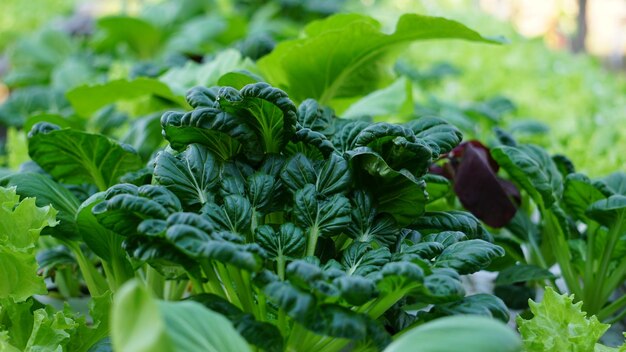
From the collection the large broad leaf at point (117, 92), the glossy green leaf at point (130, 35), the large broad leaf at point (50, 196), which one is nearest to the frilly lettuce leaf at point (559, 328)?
the large broad leaf at point (50, 196)

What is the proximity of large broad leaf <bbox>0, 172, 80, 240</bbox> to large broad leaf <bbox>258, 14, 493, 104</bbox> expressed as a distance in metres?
0.56

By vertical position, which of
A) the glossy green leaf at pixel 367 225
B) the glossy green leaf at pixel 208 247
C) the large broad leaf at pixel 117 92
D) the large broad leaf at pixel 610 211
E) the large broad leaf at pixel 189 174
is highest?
the glossy green leaf at pixel 208 247

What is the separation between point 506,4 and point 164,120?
7.40 m

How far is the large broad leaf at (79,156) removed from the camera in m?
1.11

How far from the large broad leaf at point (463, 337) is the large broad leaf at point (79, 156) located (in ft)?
2.31

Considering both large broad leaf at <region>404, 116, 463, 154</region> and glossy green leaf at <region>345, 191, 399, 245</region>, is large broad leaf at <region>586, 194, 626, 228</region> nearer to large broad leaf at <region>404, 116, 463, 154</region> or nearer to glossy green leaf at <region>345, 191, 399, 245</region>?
large broad leaf at <region>404, 116, 463, 154</region>

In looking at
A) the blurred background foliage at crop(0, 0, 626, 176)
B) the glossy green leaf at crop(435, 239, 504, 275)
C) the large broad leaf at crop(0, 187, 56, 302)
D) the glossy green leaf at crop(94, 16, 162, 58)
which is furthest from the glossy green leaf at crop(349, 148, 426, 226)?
the glossy green leaf at crop(94, 16, 162, 58)

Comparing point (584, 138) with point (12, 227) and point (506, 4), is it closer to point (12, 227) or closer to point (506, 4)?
point (12, 227)

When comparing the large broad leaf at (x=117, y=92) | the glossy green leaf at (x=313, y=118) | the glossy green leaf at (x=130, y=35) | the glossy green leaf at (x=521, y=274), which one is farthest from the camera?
the glossy green leaf at (x=130, y=35)

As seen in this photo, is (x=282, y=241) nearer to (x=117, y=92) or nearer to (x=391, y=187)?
(x=391, y=187)

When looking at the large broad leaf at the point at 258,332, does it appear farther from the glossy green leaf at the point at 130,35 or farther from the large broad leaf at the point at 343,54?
the glossy green leaf at the point at 130,35

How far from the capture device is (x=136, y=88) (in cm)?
147

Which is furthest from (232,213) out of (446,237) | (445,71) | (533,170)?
(445,71)

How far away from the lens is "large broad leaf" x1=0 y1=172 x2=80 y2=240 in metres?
1.05
